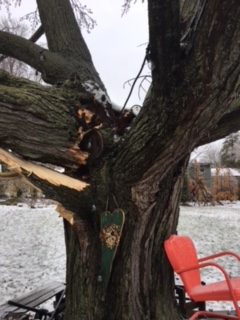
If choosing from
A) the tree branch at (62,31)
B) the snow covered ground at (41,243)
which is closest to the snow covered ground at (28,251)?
the snow covered ground at (41,243)

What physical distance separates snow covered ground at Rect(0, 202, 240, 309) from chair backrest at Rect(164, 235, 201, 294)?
2.91 metres

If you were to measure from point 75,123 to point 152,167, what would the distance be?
601 millimetres

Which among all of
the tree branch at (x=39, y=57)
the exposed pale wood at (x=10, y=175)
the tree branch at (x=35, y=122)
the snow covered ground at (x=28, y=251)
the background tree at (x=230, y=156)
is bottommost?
the snow covered ground at (x=28, y=251)

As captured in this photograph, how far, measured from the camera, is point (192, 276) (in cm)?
374

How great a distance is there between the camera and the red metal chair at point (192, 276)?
3266 mm

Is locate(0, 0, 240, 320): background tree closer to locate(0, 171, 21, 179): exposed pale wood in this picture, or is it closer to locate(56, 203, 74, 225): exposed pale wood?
locate(56, 203, 74, 225): exposed pale wood

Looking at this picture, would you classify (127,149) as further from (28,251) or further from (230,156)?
(230,156)

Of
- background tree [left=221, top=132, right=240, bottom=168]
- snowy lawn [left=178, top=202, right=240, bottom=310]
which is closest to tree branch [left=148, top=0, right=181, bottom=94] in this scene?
snowy lawn [left=178, top=202, right=240, bottom=310]

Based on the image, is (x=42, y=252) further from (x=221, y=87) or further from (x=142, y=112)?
(x=221, y=87)

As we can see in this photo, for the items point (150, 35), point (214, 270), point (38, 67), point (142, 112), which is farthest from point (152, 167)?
point (214, 270)

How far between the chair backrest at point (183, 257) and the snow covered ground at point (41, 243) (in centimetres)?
291

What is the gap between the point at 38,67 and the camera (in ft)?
13.5

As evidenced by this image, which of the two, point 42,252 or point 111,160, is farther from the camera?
point 42,252

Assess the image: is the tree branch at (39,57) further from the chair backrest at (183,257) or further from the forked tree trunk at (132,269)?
the chair backrest at (183,257)
